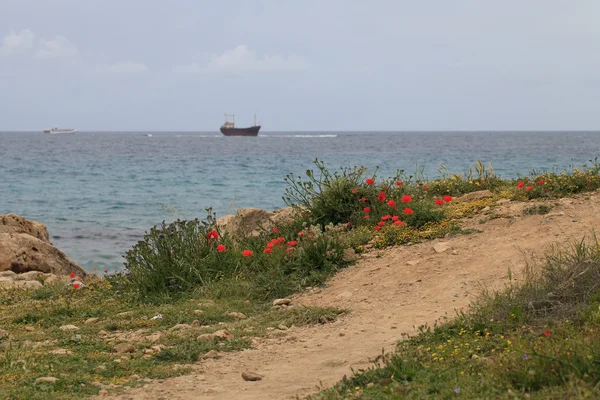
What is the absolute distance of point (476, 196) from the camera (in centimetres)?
1037

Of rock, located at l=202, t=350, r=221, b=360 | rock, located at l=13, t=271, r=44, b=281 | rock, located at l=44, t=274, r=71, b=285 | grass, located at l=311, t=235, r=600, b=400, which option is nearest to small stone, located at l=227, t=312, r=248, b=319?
rock, located at l=202, t=350, r=221, b=360

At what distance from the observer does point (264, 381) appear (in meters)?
5.05

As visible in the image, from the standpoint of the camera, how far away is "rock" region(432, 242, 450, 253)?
8.07m

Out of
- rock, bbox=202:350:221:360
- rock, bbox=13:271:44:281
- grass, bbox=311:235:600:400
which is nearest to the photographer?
grass, bbox=311:235:600:400

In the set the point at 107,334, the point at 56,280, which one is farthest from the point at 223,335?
the point at 56,280

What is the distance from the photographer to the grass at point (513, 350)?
3.88m

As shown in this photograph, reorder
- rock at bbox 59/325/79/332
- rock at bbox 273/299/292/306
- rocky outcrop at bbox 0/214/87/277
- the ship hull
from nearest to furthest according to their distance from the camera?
rock at bbox 59/325/79/332 → rock at bbox 273/299/292/306 → rocky outcrop at bbox 0/214/87/277 → the ship hull

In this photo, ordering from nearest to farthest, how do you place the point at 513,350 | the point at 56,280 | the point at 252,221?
the point at 513,350
the point at 56,280
the point at 252,221

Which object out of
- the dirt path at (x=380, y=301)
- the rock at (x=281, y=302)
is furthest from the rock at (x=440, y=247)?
the rock at (x=281, y=302)

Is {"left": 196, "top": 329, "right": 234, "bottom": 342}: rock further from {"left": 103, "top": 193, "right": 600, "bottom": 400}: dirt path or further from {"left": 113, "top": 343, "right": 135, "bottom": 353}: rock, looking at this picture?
{"left": 113, "top": 343, "right": 135, "bottom": 353}: rock

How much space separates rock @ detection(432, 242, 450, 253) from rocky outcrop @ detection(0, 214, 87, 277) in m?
6.63

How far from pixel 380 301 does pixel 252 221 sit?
4.80 metres

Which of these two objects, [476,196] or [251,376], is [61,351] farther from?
[476,196]

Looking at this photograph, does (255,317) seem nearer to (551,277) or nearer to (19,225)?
(551,277)
